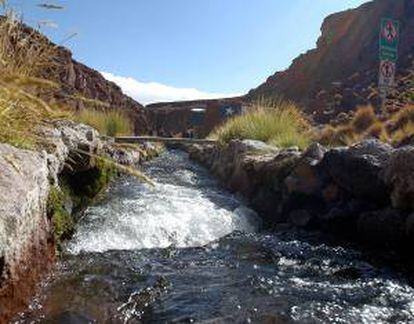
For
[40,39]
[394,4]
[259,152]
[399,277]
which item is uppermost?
[394,4]

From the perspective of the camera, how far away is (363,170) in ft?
22.0

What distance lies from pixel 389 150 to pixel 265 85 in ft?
206

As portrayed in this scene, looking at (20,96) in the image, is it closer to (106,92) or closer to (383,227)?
(383,227)

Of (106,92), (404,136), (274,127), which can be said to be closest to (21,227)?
(404,136)

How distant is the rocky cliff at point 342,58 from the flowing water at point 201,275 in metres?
32.3

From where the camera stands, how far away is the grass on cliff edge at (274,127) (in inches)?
439

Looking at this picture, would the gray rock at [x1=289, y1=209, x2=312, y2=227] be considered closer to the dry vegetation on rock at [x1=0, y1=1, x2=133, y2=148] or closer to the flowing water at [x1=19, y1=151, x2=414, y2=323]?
the flowing water at [x1=19, y1=151, x2=414, y2=323]

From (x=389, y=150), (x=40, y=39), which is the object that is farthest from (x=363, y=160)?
(x=40, y=39)

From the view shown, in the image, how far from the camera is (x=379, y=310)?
4.04m

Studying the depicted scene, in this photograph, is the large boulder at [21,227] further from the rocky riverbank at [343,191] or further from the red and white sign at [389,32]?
the red and white sign at [389,32]

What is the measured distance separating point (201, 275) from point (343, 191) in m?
2.88

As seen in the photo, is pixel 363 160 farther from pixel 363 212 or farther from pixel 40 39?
pixel 40 39

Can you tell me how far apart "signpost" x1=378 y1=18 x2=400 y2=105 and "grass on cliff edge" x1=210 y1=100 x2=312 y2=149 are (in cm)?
191

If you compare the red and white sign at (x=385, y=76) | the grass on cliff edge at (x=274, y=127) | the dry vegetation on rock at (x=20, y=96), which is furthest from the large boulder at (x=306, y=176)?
the red and white sign at (x=385, y=76)
